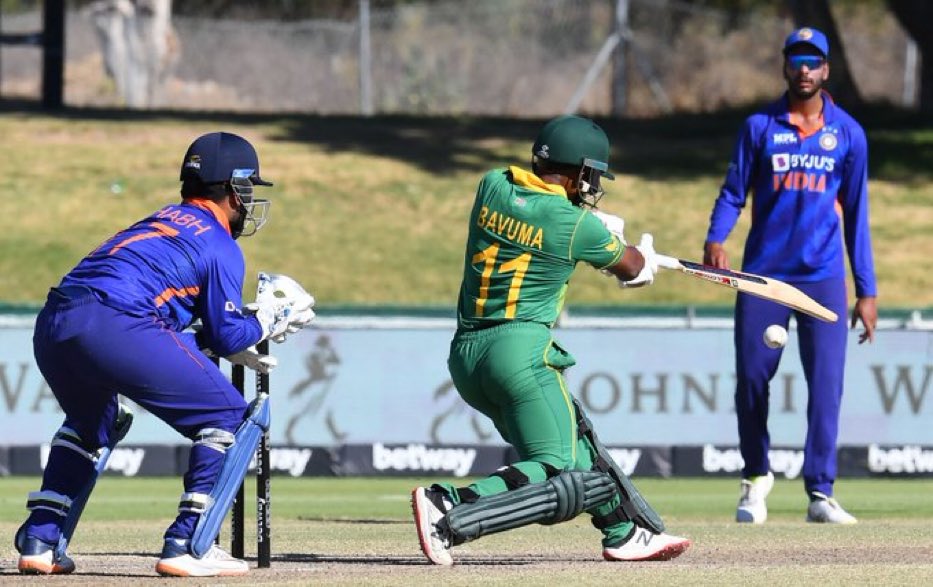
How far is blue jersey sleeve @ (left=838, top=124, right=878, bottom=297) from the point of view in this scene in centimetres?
1045

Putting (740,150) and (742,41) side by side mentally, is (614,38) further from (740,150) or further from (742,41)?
(740,150)

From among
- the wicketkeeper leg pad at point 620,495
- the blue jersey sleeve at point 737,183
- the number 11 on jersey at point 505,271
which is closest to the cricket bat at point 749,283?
the number 11 on jersey at point 505,271

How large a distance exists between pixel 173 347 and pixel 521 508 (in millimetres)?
1462

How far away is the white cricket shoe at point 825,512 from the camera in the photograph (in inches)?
406

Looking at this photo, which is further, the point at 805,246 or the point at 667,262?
the point at 805,246

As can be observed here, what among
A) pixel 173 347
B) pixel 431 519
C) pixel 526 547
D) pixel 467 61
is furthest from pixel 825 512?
pixel 467 61

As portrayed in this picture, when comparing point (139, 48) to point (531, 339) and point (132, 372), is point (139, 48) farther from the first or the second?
point (132, 372)

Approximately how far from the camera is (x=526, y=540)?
9469 mm

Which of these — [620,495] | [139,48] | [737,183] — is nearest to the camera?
[620,495]

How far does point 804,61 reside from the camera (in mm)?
10336

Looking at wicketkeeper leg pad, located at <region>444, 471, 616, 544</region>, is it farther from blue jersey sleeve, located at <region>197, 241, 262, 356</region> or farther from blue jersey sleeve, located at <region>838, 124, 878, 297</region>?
blue jersey sleeve, located at <region>838, 124, 878, 297</region>

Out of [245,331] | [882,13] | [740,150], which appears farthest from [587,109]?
[245,331]

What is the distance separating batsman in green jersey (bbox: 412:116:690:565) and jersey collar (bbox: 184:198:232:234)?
992mm

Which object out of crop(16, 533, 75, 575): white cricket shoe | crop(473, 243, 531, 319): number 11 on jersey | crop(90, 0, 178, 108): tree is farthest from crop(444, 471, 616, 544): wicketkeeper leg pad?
crop(90, 0, 178, 108): tree
